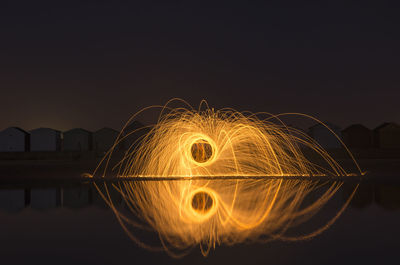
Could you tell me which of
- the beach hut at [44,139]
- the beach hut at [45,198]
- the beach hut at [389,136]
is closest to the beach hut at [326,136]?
the beach hut at [389,136]

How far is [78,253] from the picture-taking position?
5.48 metres

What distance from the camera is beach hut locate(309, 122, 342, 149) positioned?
4216 cm

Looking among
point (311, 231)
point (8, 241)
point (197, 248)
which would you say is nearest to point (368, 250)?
point (311, 231)

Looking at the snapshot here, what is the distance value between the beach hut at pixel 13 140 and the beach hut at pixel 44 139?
3.59 ft

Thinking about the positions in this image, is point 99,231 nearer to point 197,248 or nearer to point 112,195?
point 197,248

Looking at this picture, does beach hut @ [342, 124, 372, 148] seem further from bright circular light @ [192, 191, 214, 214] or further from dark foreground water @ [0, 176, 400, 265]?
bright circular light @ [192, 191, 214, 214]

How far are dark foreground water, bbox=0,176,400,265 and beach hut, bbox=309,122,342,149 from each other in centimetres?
3395

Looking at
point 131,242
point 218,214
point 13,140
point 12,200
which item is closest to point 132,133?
A: point 13,140

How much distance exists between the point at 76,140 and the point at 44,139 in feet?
13.5

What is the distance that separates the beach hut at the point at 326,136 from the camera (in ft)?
138

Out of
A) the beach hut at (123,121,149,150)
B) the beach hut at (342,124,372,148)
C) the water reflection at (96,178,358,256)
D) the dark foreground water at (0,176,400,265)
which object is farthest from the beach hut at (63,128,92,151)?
the dark foreground water at (0,176,400,265)

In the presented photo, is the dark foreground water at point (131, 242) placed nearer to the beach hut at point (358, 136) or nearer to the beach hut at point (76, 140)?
the beach hut at point (76, 140)

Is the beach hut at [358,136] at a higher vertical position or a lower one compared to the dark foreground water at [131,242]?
higher

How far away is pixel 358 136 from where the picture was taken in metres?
45.1
